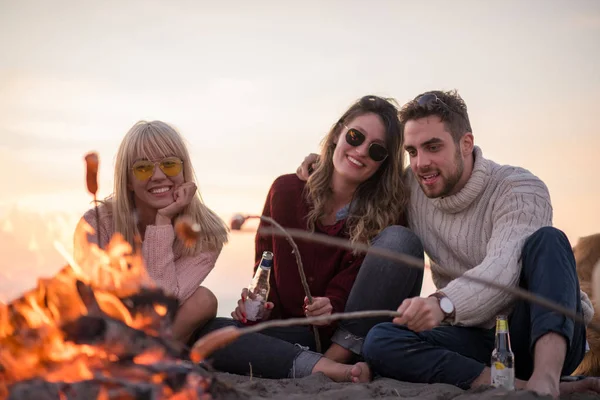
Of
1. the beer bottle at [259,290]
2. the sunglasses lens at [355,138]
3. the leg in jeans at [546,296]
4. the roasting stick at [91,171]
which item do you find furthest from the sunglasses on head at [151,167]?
the leg in jeans at [546,296]

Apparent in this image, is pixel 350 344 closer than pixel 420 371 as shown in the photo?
No

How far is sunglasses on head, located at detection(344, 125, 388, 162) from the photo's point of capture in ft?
16.1

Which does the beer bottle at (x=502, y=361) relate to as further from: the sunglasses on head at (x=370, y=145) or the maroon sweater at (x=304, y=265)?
the sunglasses on head at (x=370, y=145)

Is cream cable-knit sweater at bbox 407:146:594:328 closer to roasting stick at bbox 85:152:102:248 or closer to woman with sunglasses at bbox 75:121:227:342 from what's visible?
woman with sunglasses at bbox 75:121:227:342

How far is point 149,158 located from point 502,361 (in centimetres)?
270

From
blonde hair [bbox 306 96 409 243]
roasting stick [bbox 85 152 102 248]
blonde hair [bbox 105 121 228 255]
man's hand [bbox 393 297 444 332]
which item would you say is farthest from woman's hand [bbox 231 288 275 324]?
roasting stick [bbox 85 152 102 248]

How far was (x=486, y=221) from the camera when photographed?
4.34m

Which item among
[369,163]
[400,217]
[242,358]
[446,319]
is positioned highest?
[369,163]

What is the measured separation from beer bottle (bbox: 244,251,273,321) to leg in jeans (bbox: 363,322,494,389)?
0.83 meters

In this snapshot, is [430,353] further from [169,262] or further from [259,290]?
[169,262]

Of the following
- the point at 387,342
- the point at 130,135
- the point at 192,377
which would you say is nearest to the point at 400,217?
the point at 387,342

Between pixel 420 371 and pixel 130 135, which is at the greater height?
pixel 130 135

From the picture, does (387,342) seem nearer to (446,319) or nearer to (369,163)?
(446,319)

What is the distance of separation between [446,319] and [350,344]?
1.04m
